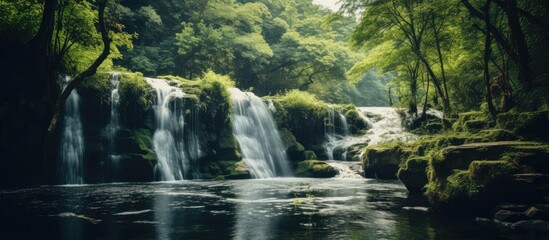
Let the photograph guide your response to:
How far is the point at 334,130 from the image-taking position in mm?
29344

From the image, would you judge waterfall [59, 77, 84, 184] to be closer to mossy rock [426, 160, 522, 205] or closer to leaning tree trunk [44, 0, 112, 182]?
leaning tree trunk [44, 0, 112, 182]

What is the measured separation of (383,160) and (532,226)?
39.7 ft

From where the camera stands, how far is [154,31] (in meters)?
34.8

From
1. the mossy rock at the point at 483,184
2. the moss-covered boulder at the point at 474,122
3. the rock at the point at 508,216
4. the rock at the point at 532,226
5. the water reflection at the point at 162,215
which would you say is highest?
the moss-covered boulder at the point at 474,122

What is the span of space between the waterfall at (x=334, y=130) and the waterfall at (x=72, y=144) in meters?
15.7

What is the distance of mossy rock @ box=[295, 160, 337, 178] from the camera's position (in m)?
21.4

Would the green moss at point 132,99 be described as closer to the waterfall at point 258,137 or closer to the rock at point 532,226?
the waterfall at point 258,137

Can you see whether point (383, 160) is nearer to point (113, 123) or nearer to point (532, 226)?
point (532, 226)

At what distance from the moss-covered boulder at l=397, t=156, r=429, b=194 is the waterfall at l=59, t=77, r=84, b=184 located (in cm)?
1319

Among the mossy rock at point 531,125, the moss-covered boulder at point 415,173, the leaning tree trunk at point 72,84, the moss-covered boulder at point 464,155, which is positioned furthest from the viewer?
the leaning tree trunk at point 72,84

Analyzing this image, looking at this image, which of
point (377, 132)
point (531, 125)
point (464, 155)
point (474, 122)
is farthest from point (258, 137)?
point (464, 155)

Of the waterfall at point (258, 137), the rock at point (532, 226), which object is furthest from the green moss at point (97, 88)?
the rock at point (532, 226)

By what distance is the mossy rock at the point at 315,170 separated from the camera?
2136 cm

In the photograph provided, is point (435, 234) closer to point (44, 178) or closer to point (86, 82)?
point (44, 178)
